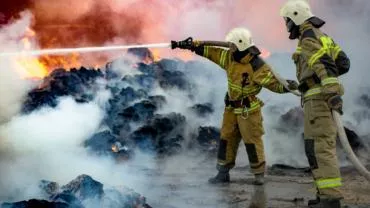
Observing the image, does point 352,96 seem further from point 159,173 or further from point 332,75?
point 332,75

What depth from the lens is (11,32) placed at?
12.4 metres

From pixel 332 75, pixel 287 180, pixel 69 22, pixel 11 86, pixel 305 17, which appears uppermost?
pixel 69 22

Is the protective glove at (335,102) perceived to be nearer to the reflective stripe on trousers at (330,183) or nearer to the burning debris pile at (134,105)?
Answer: the reflective stripe on trousers at (330,183)

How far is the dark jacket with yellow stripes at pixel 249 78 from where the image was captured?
6.01 metres

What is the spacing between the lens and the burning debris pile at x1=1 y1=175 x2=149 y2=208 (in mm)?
4298

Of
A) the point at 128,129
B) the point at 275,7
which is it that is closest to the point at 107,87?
the point at 128,129

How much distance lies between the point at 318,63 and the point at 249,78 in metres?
1.54

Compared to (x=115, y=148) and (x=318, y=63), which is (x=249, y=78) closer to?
(x=318, y=63)

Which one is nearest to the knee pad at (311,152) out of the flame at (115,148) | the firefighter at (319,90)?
the firefighter at (319,90)

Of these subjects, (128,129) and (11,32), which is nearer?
(128,129)

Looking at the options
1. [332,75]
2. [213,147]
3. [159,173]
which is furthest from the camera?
[213,147]

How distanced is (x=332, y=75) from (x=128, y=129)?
5.80m

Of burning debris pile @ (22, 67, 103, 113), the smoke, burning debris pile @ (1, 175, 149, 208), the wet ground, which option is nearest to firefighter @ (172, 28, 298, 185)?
the wet ground

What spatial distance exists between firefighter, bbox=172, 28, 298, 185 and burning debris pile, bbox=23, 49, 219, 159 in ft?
8.33
